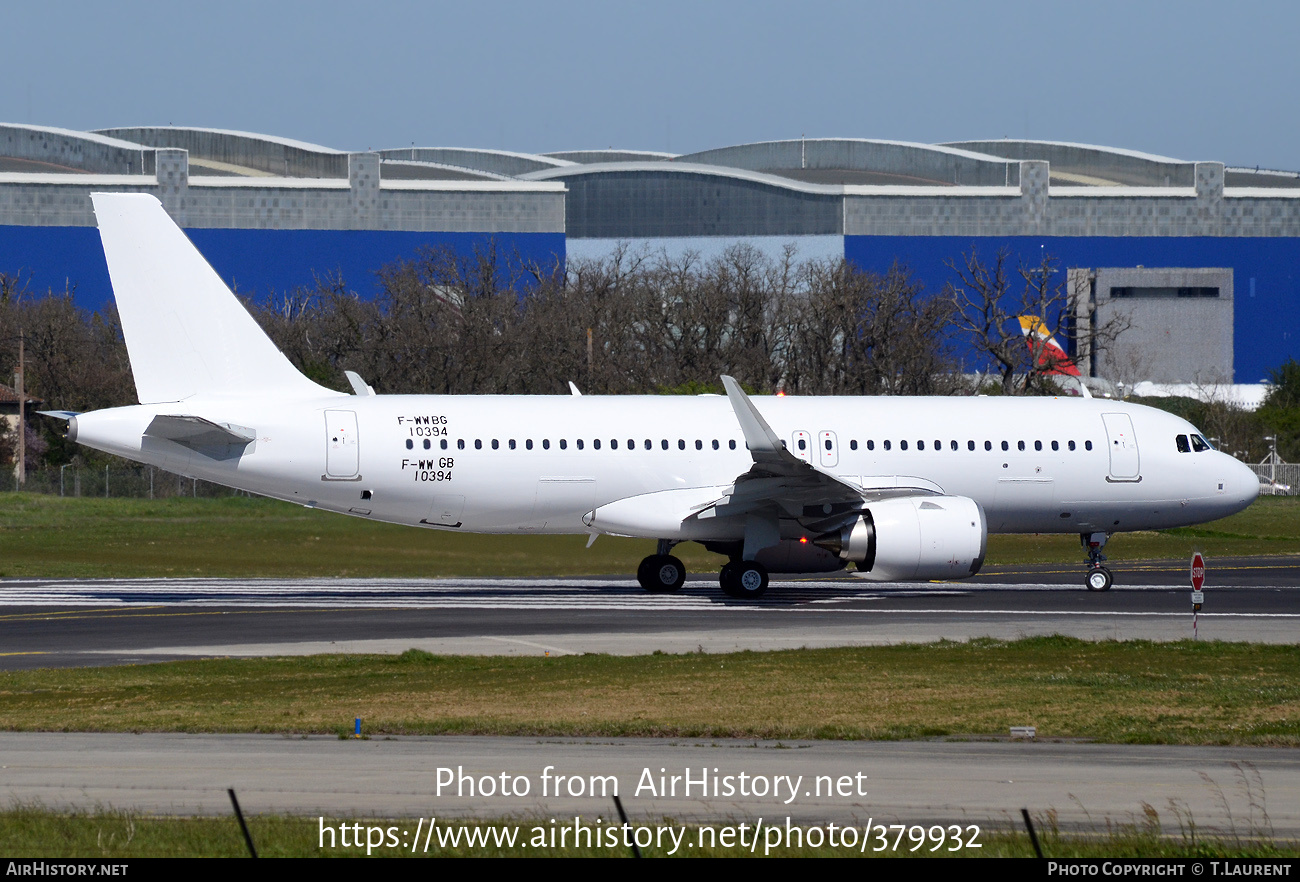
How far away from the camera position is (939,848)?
9.56 metres

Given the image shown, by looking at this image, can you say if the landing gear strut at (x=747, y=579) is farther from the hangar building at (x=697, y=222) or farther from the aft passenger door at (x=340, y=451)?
the hangar building at (x=697, y=222)

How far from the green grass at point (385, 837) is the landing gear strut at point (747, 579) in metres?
18.7

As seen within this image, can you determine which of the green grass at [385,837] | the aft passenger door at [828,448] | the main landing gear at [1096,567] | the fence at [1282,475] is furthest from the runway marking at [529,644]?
the fence at [1282,475]

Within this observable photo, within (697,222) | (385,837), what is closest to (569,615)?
(385,837)

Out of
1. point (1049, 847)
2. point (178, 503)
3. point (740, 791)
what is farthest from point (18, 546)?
point (1049, 847)

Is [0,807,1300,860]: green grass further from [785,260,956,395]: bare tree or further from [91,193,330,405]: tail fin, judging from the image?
[785,260,956,395]: bare tree

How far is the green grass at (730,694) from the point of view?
14.6 m

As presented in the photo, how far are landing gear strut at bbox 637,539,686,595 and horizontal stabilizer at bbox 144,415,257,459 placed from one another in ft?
26.8

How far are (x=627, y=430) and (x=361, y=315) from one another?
5205cm

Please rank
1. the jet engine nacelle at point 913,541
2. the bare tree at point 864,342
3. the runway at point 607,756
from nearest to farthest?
the runway at point 607,756 → the jet engine nacelle at point 913,541 → the bare tree at point 864,342

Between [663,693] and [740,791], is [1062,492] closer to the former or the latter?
[663,693]

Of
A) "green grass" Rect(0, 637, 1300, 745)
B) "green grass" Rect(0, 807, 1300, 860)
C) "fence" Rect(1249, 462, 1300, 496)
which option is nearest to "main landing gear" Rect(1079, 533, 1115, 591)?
"green grass" Rect(0, 637, 1300, 745)

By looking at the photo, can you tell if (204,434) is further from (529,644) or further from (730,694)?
(730,694)

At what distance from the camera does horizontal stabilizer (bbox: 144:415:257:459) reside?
27047 mm
